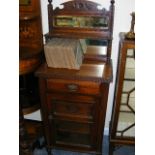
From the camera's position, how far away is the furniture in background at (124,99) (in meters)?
1.33

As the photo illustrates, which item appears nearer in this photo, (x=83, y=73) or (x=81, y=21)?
(x=83, y=73)

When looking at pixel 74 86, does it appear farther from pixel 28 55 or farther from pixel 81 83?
pixel 28 55

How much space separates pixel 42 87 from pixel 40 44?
37 cm

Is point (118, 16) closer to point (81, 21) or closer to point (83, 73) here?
point (81, 21)

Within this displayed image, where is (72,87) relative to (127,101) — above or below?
above

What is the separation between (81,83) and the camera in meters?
1.39

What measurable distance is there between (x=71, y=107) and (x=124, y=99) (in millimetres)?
379

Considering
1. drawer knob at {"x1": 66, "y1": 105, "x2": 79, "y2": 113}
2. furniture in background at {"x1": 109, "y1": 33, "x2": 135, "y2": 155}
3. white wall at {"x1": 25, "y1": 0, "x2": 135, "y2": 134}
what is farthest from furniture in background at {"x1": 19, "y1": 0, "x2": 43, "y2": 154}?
furniture in background at {"x1": 109, "y1": 33, "x2": 135, "y2": 155}

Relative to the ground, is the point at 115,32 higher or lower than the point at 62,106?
higher

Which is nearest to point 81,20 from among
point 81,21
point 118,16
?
point 81,21

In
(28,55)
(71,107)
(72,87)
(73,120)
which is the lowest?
(73,120)

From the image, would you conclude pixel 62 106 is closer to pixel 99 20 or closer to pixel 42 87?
pixel 42 87
